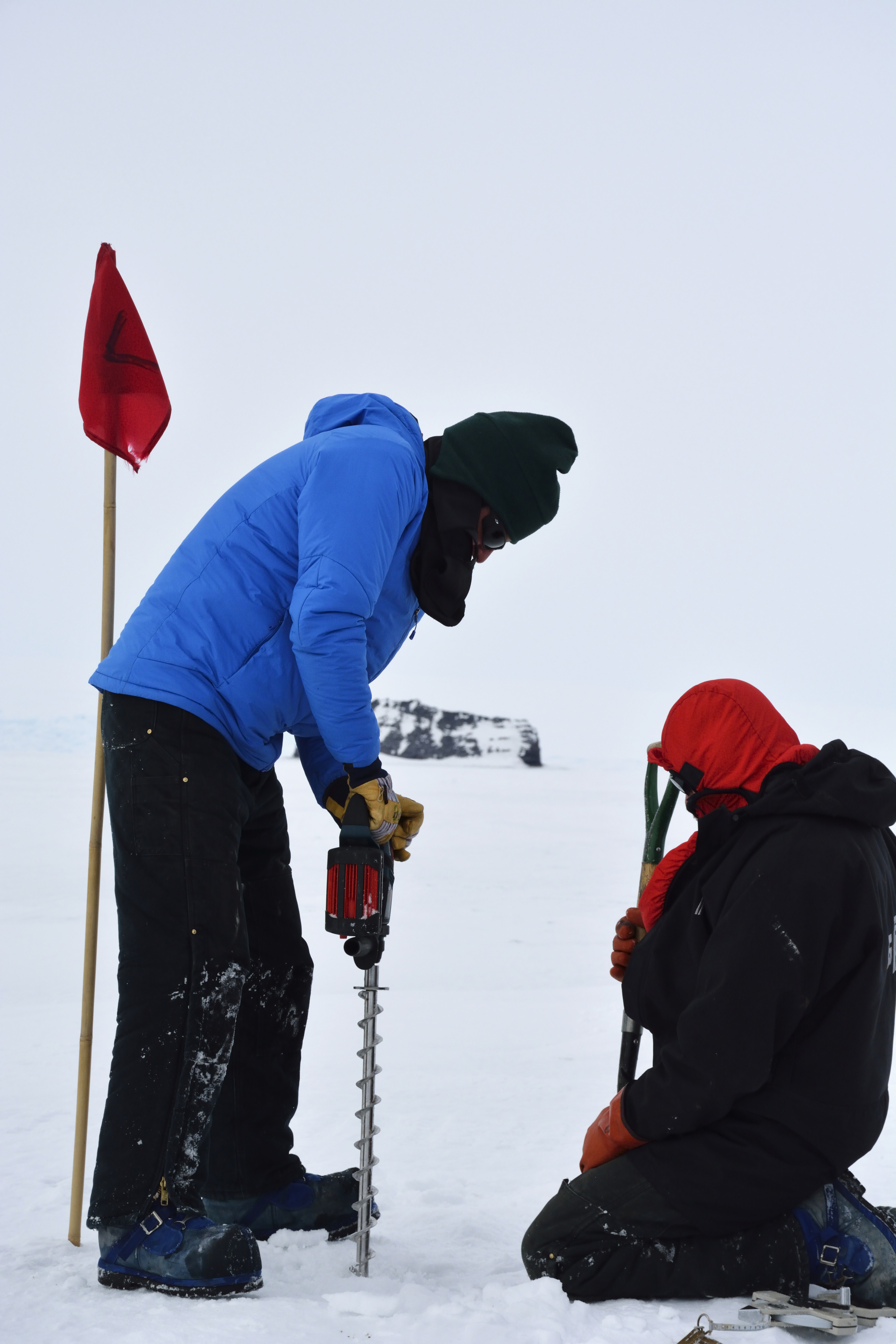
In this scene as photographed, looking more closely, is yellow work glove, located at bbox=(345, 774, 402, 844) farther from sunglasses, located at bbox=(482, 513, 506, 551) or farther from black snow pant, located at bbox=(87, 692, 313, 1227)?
sunglasses, located at bbox=(482, 513, 506, 551)

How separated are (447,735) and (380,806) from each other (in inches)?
376

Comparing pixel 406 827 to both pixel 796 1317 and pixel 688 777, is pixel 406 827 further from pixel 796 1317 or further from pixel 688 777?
pixel 796 1317

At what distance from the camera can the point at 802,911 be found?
1.73 metres

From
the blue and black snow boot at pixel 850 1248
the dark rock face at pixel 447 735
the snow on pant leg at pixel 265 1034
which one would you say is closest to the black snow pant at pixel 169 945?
the snow on pant leg at pixel 265 1034

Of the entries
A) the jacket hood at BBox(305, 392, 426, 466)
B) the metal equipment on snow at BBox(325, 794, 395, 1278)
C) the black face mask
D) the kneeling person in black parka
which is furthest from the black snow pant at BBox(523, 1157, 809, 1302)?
the jacket hood at BBox(305, 392, 426, 466)

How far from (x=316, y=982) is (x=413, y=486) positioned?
3025 mm

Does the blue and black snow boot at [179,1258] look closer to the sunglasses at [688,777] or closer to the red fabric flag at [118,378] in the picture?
the sunglasses at [688,777]

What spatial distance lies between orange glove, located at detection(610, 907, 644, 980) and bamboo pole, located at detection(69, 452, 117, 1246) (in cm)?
105

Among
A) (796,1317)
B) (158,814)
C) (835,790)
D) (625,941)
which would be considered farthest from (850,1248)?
(158,814)

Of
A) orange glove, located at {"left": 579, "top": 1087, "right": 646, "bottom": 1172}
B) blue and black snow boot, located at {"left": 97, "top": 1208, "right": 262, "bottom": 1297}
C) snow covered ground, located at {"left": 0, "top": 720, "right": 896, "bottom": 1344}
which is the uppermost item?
orange glove, located at {"left": 579, "top": 1087, "right": 646, "bottom": 1172}

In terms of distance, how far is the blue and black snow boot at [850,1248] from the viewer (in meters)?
1.80

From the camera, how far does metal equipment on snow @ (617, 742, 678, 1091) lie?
2291mm

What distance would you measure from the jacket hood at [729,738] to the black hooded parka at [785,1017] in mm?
121

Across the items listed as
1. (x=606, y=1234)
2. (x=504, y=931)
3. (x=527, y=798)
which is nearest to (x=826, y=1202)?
(x=606, y=1234)
